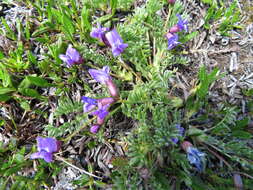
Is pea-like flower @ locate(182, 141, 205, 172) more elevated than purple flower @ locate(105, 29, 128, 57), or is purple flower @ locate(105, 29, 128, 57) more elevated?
purple flower @ locate(105, 29, 128, 57)

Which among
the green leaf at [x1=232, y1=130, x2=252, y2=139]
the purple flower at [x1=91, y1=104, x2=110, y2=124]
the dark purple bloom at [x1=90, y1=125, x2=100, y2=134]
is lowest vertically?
the green leaf at [x1=232, y1=130, x2=252, y2=139]

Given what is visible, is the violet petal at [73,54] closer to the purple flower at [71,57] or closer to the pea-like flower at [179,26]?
the purple flower at [71,57]

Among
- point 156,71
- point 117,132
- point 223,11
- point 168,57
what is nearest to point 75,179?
point 117,132

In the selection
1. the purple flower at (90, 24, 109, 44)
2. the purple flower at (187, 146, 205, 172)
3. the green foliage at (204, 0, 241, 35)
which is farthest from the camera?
the green foliage at (204, 0, 241, 35)

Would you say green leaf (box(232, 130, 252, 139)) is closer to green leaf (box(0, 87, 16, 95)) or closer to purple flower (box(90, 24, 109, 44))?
purple flower (box(90, 24, 109, 44))

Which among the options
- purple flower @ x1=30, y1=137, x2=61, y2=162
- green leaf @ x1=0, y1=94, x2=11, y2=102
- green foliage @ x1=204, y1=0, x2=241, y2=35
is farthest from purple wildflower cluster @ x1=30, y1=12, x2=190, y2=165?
green leaf @ x1=0, y1=94, x2=11, y2=102

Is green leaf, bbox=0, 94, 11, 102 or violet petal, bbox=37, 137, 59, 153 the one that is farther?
green leaf, bbox=0, 94, 11, 102

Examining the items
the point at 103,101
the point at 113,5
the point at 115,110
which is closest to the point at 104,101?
the point at 103,101

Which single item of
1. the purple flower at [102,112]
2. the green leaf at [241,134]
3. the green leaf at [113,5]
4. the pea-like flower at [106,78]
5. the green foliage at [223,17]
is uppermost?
the green leaf at [113,5]

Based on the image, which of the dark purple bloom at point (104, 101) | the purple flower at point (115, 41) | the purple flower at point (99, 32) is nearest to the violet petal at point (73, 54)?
the purple flower at point (99, 32)
